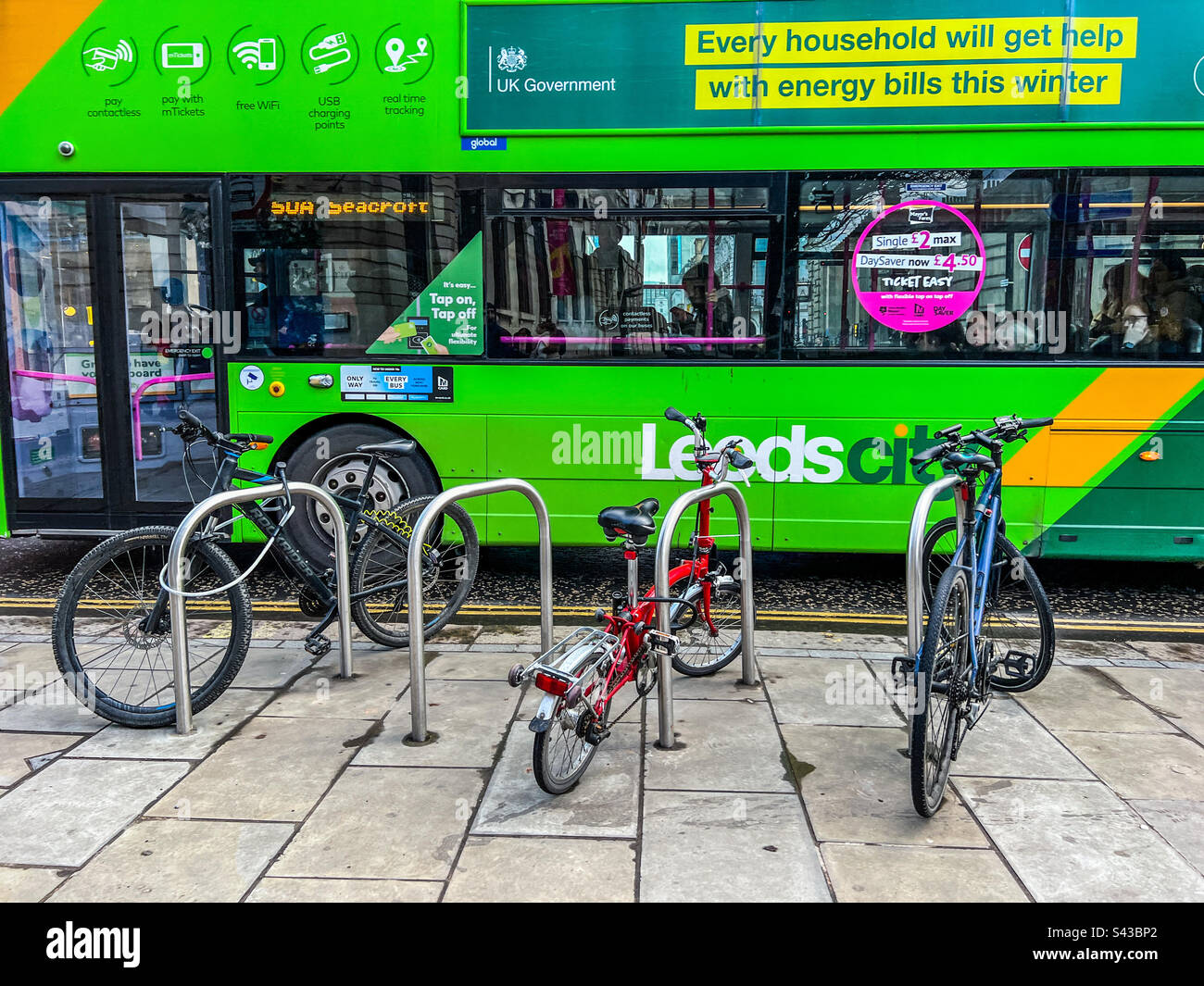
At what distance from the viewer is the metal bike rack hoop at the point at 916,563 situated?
3.22m

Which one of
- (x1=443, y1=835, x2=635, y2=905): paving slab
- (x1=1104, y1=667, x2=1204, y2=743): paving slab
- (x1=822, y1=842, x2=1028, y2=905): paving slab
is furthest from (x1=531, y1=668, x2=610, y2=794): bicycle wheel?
(x1=1104, y1=667, x2=1204, y2=743): paving slab

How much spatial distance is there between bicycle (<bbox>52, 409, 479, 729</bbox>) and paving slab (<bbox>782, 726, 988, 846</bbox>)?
2.05 meters

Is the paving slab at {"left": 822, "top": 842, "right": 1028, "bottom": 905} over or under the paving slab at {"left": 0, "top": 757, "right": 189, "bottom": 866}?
under

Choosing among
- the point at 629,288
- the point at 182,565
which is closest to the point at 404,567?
the point at 182,565

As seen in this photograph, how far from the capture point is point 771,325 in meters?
6.09

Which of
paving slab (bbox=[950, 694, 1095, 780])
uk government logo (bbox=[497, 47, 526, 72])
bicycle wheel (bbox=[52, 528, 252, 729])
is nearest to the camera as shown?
paving slab (bbox=[950, 694, 1095, 780])

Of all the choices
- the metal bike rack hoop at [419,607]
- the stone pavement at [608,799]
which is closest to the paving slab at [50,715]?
the stone pavement at [608,799]

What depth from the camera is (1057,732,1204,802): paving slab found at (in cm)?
346

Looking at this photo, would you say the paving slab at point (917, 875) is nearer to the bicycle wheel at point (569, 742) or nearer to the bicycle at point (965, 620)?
the bicycle at point (965, 620)

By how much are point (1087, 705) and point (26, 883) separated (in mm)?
4196

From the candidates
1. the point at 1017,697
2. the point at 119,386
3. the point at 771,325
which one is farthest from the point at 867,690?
the point at 119,386

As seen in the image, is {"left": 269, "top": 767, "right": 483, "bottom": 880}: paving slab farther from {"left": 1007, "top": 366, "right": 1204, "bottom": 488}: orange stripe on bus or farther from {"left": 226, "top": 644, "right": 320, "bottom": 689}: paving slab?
{"left": 1007, "top": 366, "right": 1204, "bottom": 488}: orange stripe on bus

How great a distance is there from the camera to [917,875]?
2.83 meters

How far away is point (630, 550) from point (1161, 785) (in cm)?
215
